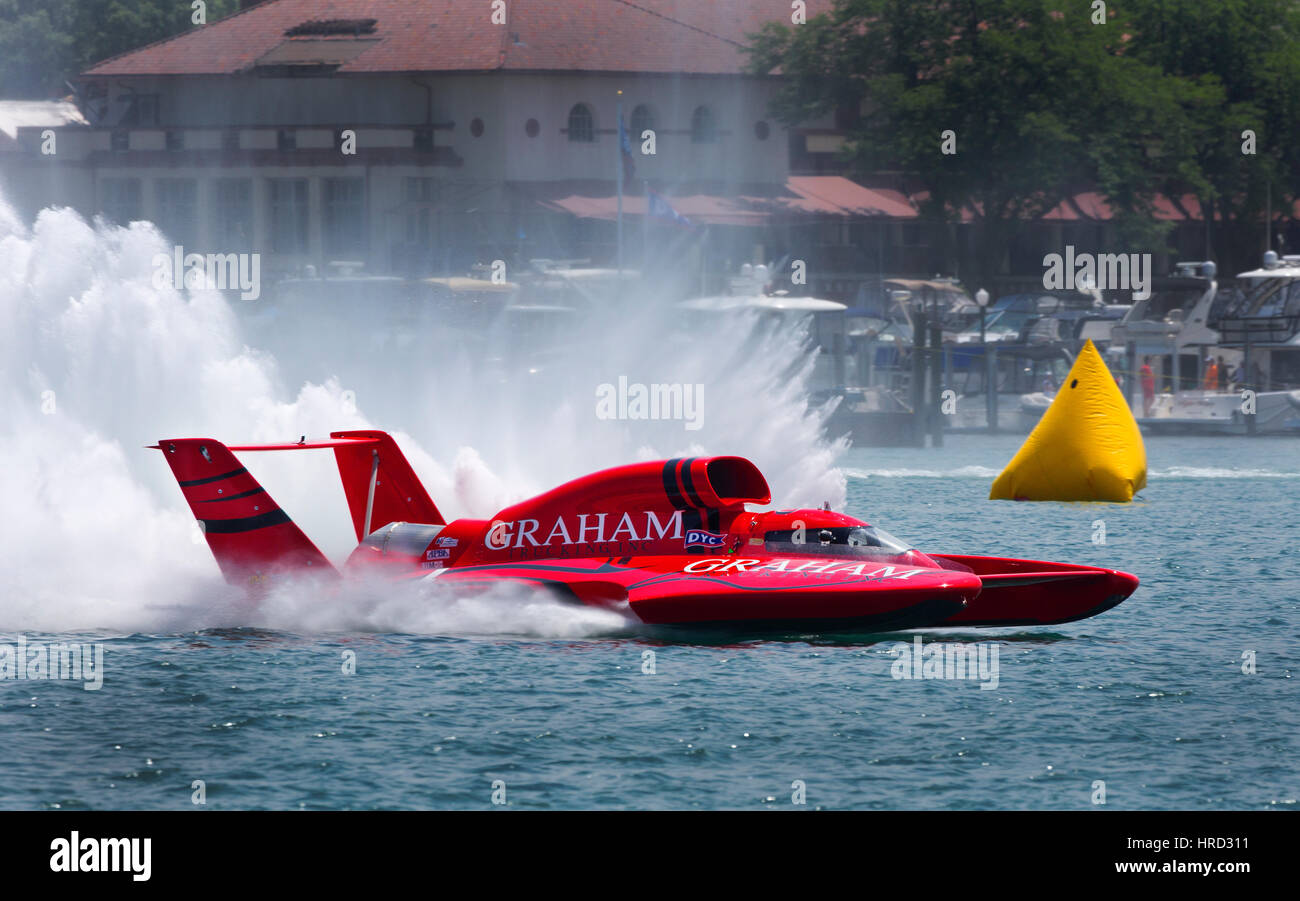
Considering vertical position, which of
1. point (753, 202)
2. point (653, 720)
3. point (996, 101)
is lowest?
point (653, 720)

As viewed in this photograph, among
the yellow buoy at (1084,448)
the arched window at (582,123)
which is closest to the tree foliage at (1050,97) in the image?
the arched window at (582,123)

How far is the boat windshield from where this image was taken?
18.3 metres

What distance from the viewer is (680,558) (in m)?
18.6

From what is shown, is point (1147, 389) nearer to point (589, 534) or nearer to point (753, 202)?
point (753, 202)

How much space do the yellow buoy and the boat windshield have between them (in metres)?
15.3

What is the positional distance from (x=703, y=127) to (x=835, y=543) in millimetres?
51722

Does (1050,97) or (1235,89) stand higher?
(1235,89)

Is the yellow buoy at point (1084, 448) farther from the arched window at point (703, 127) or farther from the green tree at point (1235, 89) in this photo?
the green tree at point (1235, 89)

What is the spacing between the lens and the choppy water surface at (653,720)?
44.2ft

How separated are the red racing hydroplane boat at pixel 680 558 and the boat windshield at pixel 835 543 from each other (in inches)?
0.6

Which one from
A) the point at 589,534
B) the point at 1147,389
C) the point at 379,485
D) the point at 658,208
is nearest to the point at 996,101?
the point at 1147,389
